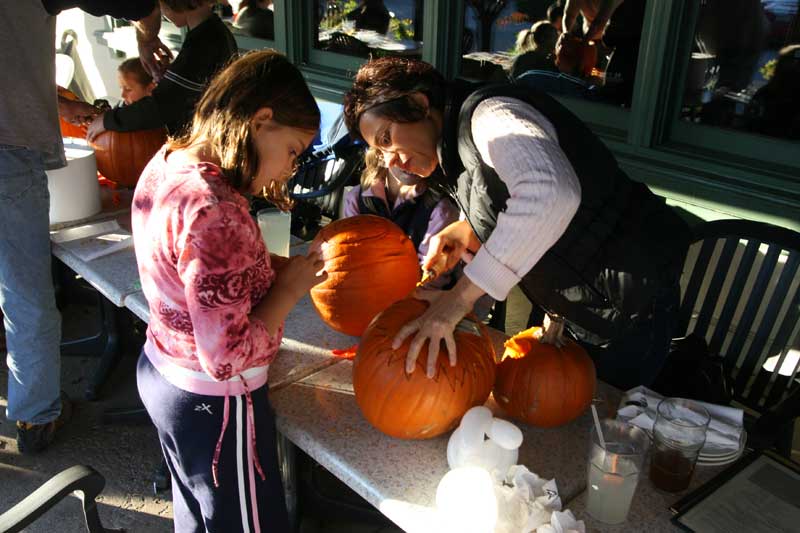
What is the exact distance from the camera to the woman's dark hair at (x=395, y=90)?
163 cm

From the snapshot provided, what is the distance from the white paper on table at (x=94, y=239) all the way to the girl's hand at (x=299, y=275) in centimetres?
118

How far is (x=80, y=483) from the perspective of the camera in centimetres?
146

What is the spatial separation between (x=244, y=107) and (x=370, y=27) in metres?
3.12

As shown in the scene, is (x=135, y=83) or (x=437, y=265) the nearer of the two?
(x=437, y=265)

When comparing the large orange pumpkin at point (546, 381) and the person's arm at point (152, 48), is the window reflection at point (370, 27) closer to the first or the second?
the person's arm at point (152, 48)

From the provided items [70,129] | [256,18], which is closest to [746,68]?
[70,129]

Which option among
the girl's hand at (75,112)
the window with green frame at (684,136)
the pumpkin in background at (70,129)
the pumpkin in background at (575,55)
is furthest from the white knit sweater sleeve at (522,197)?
the pumpkin in background at (70,129)

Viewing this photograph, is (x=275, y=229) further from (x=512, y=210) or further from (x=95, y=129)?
(x=95, y=129)

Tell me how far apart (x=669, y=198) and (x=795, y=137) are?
50 centimetres

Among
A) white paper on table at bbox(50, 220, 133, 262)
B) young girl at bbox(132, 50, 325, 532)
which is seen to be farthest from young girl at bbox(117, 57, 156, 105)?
young girl at bbox(132, 50, 325, 532)

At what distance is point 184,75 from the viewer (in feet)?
9.43

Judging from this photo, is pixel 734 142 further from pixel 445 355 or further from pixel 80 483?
pixel 80 483

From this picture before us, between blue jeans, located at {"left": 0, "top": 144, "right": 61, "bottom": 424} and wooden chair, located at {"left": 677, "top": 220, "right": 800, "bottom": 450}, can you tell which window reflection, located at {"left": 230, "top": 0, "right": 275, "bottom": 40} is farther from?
wooden chair, located at {"left": 677, "top": 220, "right": 800, "bottom": 450}

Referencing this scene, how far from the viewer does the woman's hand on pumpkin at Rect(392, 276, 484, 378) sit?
1.40m
